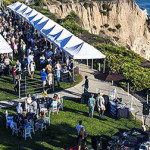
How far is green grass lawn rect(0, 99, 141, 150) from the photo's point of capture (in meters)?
16.7

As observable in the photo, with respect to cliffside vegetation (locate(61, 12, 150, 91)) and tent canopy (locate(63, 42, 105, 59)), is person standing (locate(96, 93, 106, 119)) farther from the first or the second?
tent canopy (locate(63, 42, 105, 59))

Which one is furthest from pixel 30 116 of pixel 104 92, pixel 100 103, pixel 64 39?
pixel 64 39

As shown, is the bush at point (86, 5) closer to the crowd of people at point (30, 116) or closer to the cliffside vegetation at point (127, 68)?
the cliffside vegetation at point (127, 68)

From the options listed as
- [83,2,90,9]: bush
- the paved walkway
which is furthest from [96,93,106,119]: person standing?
[83,2,90,9]: bush

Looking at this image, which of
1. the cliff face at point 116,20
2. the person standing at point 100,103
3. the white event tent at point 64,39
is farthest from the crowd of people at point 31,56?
the cliff face at point 116,20

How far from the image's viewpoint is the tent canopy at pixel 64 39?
2398 centimetres

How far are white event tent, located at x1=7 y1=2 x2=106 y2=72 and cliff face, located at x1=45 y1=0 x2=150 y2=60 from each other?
92.6 feet

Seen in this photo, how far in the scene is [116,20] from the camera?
77.8m

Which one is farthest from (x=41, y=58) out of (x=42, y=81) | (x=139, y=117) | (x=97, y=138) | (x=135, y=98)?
(x=97, y=138)

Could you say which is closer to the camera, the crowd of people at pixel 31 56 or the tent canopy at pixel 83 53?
the crowd of people at pixel 31 56

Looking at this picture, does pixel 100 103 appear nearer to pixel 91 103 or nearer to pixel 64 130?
pixel 91 103

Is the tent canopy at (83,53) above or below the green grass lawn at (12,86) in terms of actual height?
above

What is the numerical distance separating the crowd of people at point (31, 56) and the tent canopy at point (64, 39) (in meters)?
0.91

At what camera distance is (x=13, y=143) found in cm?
1675
